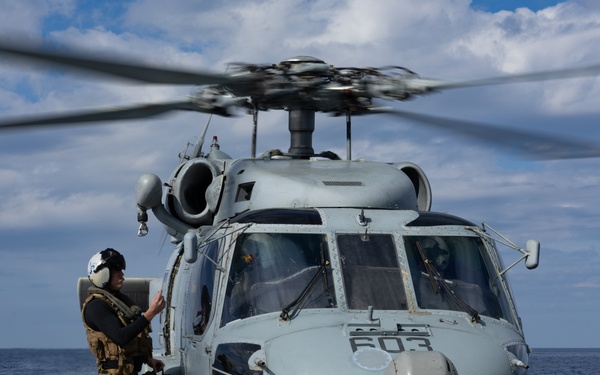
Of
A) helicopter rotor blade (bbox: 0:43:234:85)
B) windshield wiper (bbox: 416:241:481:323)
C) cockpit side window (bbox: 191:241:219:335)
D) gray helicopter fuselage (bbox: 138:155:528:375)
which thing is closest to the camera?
helicopter rotor blade (bbox: 0:43:234:85)

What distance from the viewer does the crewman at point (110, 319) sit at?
8516 mm

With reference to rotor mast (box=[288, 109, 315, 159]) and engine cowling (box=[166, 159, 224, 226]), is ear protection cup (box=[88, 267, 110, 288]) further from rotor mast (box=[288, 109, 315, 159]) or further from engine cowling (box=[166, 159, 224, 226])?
rotor mast (box=[288, 109, 315, 159])

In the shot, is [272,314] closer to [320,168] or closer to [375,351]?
[375,351]

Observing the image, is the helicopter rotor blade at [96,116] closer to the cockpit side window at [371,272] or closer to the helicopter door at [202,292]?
the helicopter door at [202,292]

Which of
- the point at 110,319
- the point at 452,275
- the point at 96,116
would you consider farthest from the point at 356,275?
the point at 96,116

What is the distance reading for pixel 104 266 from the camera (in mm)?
8672

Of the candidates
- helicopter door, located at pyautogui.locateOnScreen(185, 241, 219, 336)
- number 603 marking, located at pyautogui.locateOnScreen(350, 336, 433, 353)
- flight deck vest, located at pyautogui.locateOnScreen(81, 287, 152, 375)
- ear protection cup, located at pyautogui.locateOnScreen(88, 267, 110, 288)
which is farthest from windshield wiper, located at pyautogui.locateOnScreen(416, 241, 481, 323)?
ear protection cup, located at pyautogui.locateOnScreen(88, 267, 110, 288)

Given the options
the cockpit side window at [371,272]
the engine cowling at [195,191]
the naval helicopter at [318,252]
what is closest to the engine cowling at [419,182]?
the naval helicopter at [318,252]

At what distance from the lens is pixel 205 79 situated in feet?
27.2

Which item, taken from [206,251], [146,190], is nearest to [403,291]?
[206,251]

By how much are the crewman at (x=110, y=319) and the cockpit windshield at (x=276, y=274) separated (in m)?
0.67

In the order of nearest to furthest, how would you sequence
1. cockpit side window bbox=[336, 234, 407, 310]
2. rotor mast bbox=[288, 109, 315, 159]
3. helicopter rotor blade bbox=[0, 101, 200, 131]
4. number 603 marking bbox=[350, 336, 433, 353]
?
number 603 marking bbox=[350, 336, 433, 353] < helicopter rotor blade bbox=[0, 101, 200, 131] < cockpit side window bbox=[336, 234, 407, 310] < rotor mast bbox=[288, 109, 315, 159]

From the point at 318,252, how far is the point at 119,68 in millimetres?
2377

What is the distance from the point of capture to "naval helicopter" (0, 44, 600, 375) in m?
7.82
